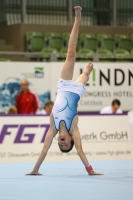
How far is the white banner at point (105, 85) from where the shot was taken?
642 inches

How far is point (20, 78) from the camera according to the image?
51.5ft

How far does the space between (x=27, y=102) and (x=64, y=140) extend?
6.29 metres

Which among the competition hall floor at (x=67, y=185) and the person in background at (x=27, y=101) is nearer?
the competition hall floor at (x=67, y=185)

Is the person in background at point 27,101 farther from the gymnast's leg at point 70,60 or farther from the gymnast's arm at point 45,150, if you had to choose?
the gymnast's arm at point 45,150

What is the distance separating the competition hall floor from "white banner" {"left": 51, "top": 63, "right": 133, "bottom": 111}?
658 centimetres

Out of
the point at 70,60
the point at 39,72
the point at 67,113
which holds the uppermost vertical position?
the point at 70,60

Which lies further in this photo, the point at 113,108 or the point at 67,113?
the point at 113,108

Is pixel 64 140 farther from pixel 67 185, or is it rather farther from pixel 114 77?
pixel 114 77

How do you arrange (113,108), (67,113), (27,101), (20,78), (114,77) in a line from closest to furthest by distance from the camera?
(67,113)
(27,101)
(113,108)
(20,78)
(114,77)

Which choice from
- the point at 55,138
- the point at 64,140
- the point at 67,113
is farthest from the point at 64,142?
the point at 55,138

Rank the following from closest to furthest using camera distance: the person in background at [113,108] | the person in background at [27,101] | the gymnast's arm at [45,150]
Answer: the gymnast's arm at [45,150]
the person in background at [27,101]
the person in background at [113,108]

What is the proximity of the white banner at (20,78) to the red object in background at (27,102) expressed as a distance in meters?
0.42

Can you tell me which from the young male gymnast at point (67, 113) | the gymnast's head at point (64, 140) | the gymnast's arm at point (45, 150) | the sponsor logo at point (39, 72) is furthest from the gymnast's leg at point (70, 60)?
the sponsor logo at point (39, 72)

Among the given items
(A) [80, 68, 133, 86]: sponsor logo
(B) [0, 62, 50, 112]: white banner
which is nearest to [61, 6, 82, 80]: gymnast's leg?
(B) [0, 62, 50, 112]: white banner
